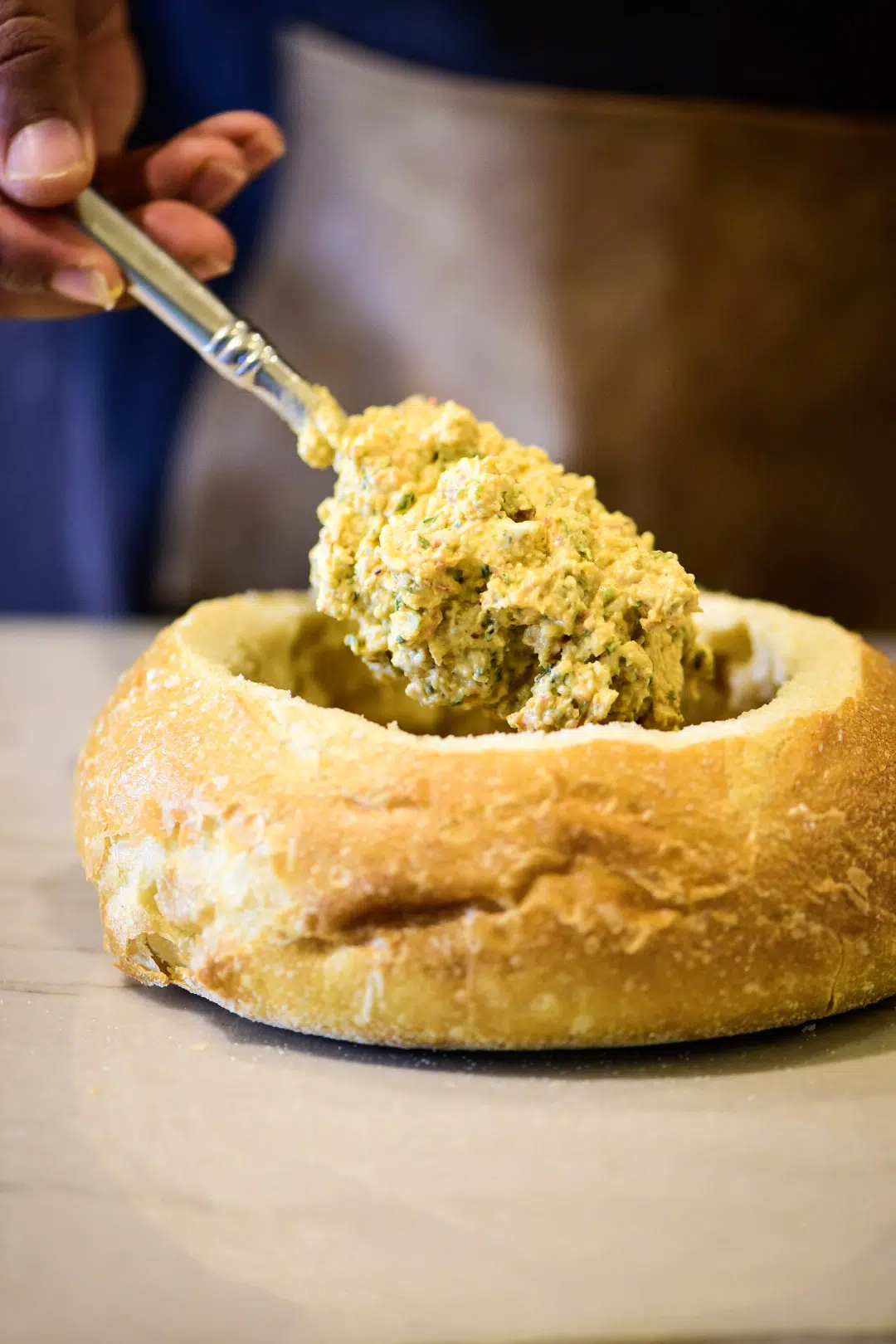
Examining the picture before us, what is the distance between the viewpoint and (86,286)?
1.54 meters

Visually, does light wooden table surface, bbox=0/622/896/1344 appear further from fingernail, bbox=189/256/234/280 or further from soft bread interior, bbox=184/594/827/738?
fingernail, bbox=189/256/234/280

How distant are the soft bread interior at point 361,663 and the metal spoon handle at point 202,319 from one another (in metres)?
0.23

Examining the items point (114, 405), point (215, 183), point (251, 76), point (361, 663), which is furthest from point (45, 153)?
point (114, 405)

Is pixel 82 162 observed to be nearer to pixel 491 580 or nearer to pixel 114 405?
pixel 491 580

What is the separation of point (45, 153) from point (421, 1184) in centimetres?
110

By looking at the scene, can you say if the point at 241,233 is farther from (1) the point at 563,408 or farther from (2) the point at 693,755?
(2) the point at 693,755

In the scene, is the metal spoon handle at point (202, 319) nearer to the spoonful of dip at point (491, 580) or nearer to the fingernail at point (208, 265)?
the spoonful of dip at point (491, 580)

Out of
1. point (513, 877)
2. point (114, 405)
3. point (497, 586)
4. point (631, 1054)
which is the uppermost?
point (497, 586)

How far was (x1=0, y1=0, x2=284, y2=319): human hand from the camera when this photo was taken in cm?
145

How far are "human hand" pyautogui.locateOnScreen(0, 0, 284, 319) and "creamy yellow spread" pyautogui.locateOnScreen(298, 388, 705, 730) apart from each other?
47cm

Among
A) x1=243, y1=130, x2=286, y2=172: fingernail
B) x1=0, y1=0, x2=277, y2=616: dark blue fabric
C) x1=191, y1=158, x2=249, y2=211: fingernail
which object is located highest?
x1=243, y1=130, x2=286, y2=172: fingernail

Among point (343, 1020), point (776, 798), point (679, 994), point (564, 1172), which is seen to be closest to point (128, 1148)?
point (343, 1020)

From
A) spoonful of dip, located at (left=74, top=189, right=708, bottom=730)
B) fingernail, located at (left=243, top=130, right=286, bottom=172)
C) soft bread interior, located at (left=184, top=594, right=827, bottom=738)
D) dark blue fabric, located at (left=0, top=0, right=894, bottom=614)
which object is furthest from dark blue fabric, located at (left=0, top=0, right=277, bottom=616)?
spoonful of dip, located at (left=74, top=189, right=708, bottom=730)

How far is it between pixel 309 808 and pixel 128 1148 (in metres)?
0.28
